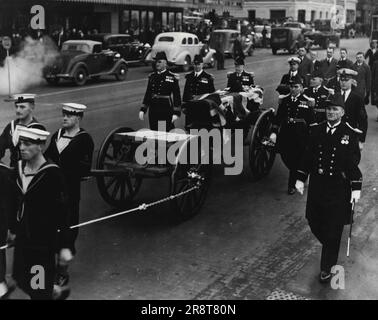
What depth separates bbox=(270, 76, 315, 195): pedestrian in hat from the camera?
8273 millimetres

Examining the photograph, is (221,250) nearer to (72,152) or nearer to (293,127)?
(72,152)

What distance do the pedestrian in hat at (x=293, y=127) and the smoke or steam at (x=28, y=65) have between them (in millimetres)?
13179

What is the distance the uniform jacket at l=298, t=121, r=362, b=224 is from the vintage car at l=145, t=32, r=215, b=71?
67.2 ft

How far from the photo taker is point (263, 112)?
8.84m

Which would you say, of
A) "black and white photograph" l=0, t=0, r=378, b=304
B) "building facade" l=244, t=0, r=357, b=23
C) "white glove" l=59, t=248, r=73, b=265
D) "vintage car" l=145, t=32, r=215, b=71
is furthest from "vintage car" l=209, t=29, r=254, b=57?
"building facade" l=244, t=0, r=357, b=23

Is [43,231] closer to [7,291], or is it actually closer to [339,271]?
[7,291]

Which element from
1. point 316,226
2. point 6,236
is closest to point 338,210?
point 316,226

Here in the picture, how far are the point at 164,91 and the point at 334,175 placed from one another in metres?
4.34

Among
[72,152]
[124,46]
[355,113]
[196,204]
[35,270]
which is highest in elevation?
[124,46]

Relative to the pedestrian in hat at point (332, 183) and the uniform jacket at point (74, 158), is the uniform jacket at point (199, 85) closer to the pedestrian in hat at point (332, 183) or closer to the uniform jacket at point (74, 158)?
the pedestrian in hat at point (332, 183)

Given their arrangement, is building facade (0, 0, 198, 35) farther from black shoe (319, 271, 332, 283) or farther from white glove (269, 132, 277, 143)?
black shoe (319, 271, 332, 283)

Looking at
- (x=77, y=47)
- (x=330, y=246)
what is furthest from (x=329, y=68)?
(x=77, y=47)

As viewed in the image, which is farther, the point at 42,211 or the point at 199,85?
the point at 199,85

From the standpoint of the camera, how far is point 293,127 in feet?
27.5
